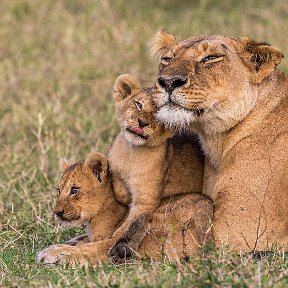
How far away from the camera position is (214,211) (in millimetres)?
6805

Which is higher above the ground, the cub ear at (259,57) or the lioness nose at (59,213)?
the cub ear at (259,57)

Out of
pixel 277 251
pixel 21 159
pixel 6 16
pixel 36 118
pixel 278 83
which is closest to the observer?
pixel 277 251

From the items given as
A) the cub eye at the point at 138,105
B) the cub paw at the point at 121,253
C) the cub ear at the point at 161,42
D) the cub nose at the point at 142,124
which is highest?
the cub ear at the point at 161,42

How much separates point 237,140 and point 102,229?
114 cm

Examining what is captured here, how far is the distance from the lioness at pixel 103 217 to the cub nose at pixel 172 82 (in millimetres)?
789

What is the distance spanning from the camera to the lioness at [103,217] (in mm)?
6801

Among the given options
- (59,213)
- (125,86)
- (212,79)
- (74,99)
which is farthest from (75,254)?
(74,99)

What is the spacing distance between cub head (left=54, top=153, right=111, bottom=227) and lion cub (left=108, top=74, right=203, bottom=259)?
0.29 feet

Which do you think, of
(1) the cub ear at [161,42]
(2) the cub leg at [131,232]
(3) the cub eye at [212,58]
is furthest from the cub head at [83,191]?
(3) the cub eye at [212,58]

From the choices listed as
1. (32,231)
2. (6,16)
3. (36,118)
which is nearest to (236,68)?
Result: (32,231)

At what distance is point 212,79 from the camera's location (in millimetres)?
6812

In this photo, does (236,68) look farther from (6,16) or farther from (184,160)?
(6,16)

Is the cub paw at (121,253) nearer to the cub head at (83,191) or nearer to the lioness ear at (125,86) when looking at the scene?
the cub head at (83,191)

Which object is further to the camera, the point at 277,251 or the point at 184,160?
the point at 184,160
